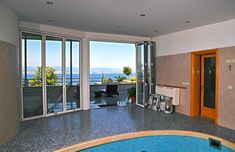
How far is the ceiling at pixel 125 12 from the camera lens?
344 cm

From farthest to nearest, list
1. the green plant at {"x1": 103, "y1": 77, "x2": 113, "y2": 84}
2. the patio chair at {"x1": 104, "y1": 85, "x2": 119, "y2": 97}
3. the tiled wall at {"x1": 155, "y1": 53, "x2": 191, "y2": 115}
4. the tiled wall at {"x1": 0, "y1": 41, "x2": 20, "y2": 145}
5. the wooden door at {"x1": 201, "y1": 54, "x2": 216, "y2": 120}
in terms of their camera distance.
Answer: the green plant at {"x1": 103, "y1": 77, "x2": 113, "y2": 84}
the patio chair at {"x1": 104, "y1": 85, "x2": 119, "y2": 97}
the tiled wall at {"x1": 155, "y1": 53, "x2": 191, "y2": 115}
the wooden door at {"x1": 201, "y1": 54, "x2": 216, "y2": 120}
the tiled wall at {"x1": 0, "y1": 41, "x2": 20, "y2": 145}

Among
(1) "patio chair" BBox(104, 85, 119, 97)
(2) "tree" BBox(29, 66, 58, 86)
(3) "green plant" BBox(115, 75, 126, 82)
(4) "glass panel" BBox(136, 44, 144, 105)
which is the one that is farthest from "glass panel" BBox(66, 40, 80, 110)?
(3) "green plant" BBox(115, 75, 126, 82)

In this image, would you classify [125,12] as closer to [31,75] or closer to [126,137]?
[126,137]

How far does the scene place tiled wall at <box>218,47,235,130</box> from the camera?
4414 mm

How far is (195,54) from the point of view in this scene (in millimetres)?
5504

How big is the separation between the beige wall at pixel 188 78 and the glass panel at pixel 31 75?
4.39 metres

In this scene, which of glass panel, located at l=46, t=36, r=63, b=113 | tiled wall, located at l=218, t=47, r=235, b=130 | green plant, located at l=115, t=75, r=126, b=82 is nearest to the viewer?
tiled wall, located at l=218, t=47, r=235, b=130

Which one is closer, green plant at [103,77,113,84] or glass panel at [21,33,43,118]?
glass panel at [21,33,43,118]

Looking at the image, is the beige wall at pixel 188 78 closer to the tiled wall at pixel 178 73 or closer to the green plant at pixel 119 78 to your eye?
the tiled wall at pixel 178 73

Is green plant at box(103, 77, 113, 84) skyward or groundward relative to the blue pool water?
skyward

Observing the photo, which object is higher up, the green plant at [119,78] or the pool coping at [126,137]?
the green plant at [119,78]

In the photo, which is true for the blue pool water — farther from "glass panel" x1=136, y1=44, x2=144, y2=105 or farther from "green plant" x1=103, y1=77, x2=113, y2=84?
"green plant" x1=103, y1=77, x2=113, y2=84

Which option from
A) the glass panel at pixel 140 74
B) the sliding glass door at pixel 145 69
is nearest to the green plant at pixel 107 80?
the glass panel at pixel 140 74

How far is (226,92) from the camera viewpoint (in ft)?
15.0
